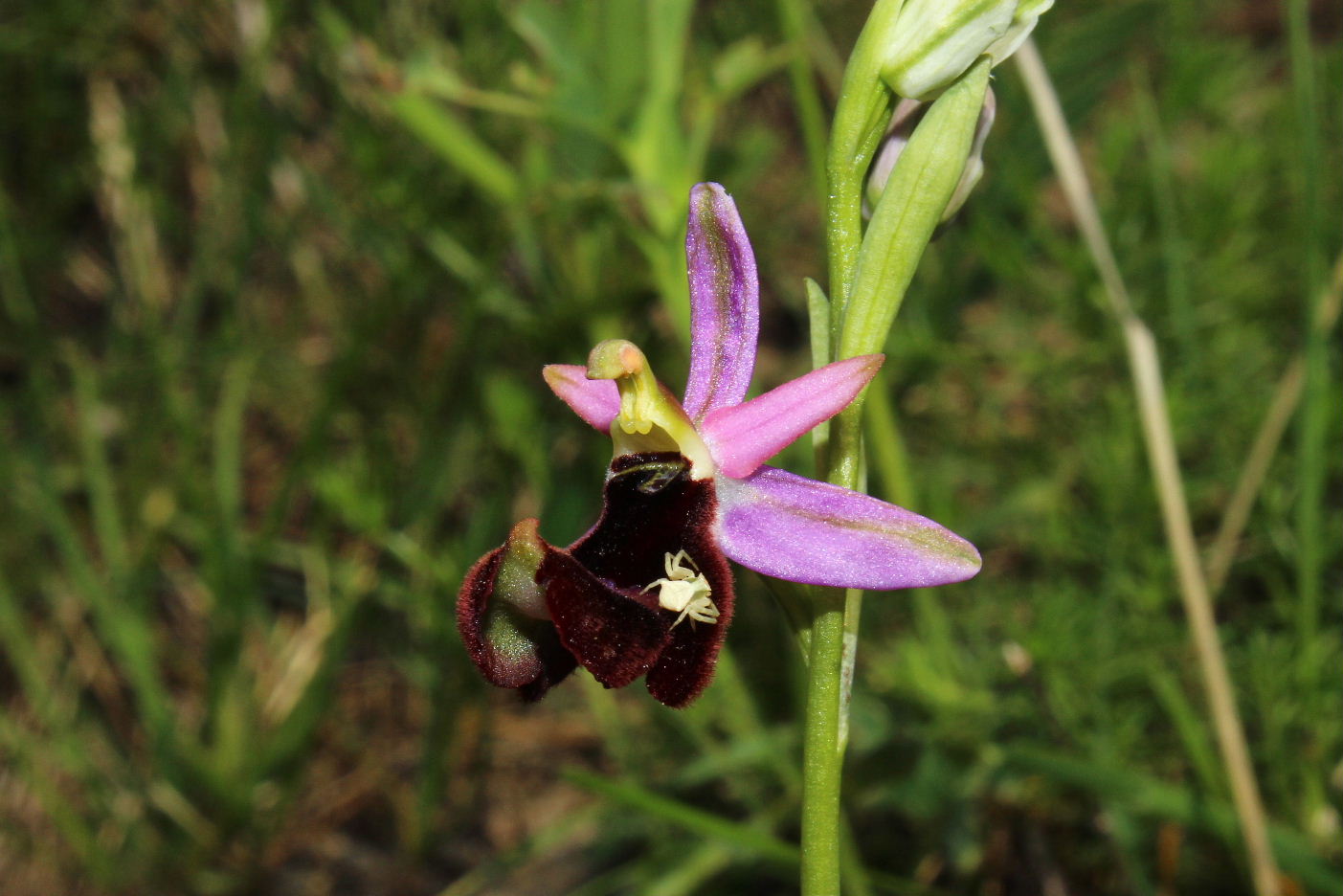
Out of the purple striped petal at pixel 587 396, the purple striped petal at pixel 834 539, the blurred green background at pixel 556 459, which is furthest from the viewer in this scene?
the blurred green background at pixel 556 459

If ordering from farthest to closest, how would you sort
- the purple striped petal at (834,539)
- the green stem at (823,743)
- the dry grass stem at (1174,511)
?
the dry grass stem at (1174,511)
the green stem at (823,743)
the purple striped petal at (834,539)

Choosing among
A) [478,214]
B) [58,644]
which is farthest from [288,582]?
[478,214]

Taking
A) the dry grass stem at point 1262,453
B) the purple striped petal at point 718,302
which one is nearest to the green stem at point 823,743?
the purple striped petal at point 718,302

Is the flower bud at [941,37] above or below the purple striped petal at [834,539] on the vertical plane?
above

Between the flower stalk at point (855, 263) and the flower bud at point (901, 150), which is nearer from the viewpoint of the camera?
the flower stalk at point (855, 263)

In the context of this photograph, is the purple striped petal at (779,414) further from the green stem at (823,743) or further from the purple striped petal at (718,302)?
the green stem at (823,743)

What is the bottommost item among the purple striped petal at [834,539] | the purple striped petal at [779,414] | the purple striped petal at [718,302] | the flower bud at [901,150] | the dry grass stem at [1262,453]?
the purple striped petal at [834,539]

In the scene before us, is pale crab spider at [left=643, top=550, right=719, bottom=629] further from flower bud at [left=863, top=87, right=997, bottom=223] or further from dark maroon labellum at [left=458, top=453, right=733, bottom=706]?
flower bud at [left=863, top=87, right=997, bottom=223]

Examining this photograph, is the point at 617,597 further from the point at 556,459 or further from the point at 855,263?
the point at 556,459

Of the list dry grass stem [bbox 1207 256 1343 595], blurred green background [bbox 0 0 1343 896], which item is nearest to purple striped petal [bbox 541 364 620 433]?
blurred green background [bbox 0 0 1343 896]
